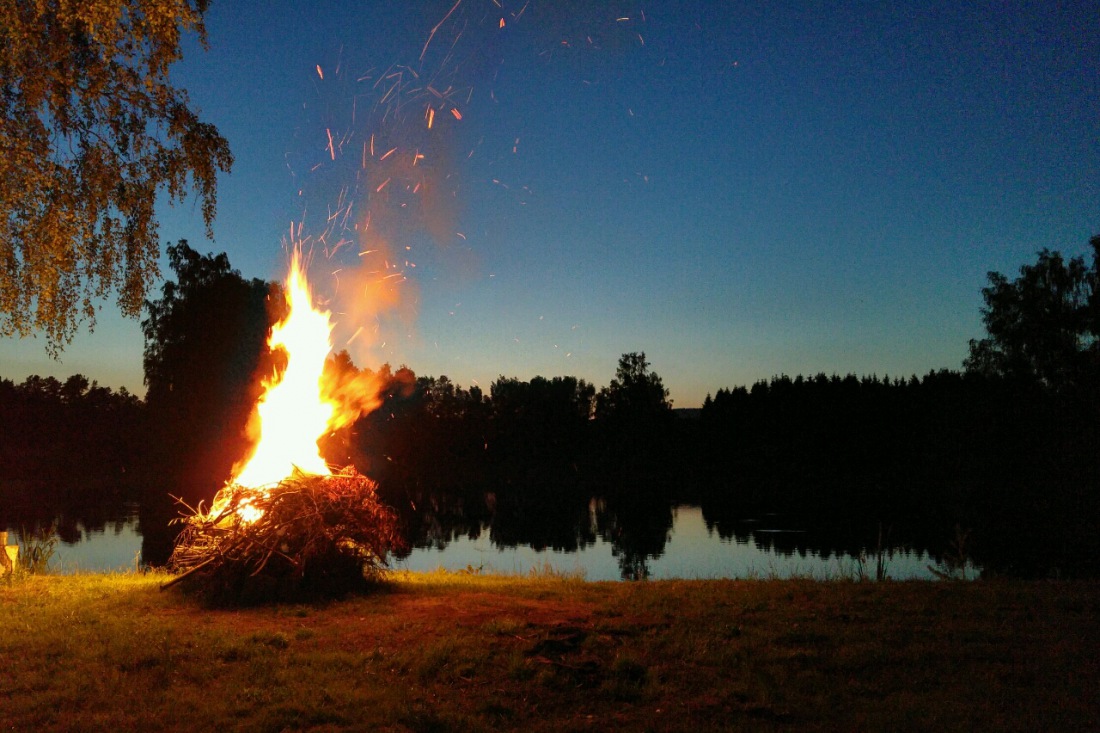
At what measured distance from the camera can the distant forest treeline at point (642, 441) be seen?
121ft

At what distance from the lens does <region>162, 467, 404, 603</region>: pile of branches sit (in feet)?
33.1

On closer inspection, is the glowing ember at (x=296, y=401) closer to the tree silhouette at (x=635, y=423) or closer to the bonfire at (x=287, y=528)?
the bonfire at (x=287, y=528)

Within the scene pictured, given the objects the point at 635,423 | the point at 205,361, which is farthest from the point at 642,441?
the point at 205,361

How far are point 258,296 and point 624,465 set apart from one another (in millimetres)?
54286

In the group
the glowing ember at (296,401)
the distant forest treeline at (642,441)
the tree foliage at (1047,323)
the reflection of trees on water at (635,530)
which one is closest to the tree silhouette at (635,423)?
the distant forest treeline at (642,441)

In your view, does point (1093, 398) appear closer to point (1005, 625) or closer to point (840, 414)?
point (1005, 625)

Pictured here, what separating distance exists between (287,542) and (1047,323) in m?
41.2

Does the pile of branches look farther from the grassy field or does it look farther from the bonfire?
the grassy field

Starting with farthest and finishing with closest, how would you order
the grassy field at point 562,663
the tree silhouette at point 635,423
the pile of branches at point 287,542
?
the tree silhouette at point 635,423
the pile of branches at point 287,542
the grassy field at point 562,663

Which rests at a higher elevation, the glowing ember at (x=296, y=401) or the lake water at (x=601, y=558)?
the glowing ember at (x=296, y=401)

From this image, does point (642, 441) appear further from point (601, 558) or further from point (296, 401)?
point (296, 401)

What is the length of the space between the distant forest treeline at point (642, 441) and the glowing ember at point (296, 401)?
2935mm

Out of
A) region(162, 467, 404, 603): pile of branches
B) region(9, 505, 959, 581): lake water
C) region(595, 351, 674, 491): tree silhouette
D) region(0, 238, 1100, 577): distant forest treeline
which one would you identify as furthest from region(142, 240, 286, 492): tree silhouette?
region(595, 351, 674, 491): tree silhouette

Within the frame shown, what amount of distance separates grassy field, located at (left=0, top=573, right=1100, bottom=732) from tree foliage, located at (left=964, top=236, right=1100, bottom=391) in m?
34.6
